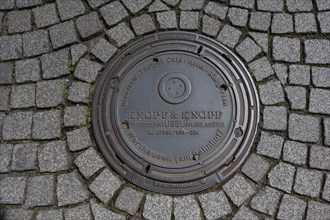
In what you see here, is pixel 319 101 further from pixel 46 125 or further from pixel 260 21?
pixel 46 125

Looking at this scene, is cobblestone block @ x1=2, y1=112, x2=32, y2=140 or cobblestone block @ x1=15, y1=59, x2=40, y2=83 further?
cobblestone block @ x1=15, y1=59, x2=40, y2=83

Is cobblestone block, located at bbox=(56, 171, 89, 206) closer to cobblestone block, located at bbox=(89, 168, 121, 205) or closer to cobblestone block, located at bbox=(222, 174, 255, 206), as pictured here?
cobblestone block, located at bbox=(89, 168, 121, 205)

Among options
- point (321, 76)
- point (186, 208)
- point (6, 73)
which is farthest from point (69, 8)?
point (321, 76)

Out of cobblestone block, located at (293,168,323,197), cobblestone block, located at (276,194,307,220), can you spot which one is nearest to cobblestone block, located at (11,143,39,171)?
cobblestone block, located at (276,194,307,220)

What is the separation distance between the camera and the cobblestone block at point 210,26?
313cm

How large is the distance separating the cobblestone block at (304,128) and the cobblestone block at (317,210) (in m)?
0.48

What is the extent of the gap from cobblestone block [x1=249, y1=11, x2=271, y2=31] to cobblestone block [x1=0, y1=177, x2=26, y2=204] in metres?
2.20

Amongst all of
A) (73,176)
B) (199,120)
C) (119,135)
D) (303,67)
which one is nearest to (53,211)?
(73,176)

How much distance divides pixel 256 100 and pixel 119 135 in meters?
1.10

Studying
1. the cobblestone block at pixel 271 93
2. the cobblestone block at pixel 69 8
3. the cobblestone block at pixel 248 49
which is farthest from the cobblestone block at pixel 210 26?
the cobblestone block at pixel 69 8

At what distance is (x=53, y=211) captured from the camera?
2701 mm

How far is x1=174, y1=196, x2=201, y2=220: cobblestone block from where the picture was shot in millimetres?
2674

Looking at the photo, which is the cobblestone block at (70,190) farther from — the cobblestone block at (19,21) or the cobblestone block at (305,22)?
the cobblestone block at (305,22)

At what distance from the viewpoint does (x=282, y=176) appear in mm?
2779
